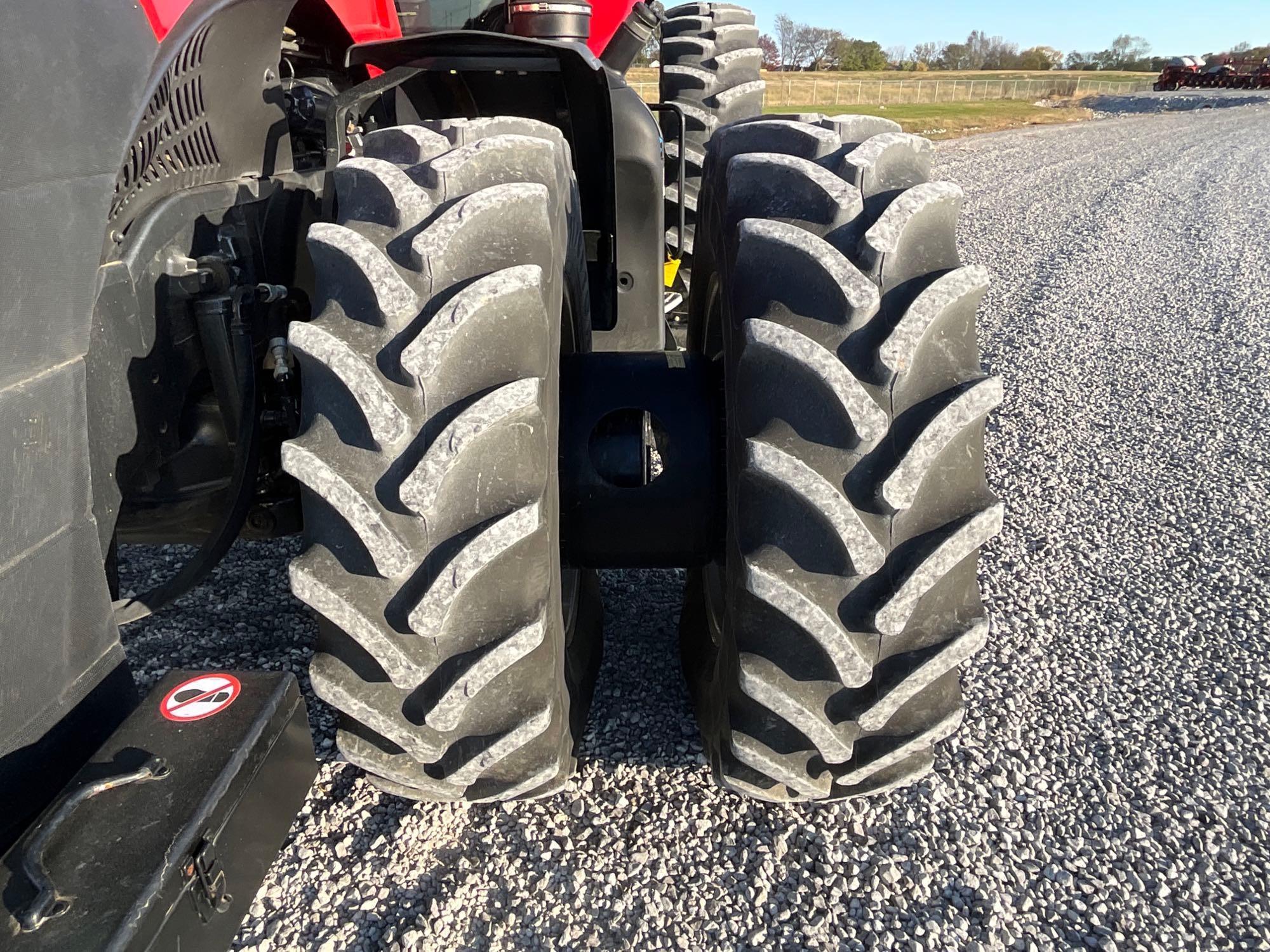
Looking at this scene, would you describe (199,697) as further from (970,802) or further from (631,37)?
(631,37)

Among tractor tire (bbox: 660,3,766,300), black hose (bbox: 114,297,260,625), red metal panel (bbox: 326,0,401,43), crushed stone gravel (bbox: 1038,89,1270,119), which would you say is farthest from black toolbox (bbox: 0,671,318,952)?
crushed stone gravel (bbox: 1038,89,1270,119)

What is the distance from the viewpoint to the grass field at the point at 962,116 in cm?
2038

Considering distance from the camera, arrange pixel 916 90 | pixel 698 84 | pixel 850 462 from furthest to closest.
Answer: pixel 916 90 → pixel 698 84 → pixel 850 462

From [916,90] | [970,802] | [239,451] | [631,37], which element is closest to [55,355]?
[239,451]

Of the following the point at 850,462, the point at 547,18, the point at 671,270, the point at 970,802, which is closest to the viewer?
the point at 850,462

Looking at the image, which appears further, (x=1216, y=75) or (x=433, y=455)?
(x=1216, y=75)

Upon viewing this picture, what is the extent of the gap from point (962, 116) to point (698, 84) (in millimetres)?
22886

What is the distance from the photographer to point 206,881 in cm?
123

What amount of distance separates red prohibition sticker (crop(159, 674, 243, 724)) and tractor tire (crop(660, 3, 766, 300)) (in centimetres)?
304

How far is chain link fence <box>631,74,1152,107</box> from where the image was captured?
31250mm

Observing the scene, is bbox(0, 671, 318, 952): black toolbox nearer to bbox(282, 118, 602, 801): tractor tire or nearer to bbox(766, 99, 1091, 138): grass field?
bbox(282, 118, 602, 801): tractor tire

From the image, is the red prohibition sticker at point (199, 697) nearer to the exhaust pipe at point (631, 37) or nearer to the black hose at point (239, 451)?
the black hose at point (239, 451)

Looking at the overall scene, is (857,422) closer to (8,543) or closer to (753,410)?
(753,410)

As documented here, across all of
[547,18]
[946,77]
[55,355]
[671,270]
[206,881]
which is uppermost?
[946,77]
